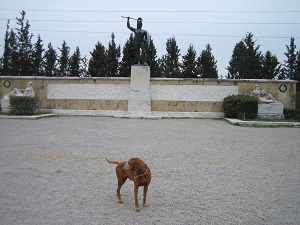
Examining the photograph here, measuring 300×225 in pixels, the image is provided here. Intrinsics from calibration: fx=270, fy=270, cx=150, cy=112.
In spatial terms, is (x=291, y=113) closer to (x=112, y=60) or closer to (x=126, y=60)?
(x=126, y=60)

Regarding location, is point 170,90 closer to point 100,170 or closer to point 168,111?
point 168,111

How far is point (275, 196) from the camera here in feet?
13.6

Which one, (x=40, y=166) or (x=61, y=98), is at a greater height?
(x=61, y=98)

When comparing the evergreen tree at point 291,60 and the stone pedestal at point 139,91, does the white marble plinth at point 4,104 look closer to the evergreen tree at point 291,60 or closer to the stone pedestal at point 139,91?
the stone pedestal at point 139,91

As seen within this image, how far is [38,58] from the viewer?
39312mm


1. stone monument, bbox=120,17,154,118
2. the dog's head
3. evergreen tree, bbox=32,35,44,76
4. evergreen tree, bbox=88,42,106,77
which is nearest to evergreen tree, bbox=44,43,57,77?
evergreen tree, bbox=32,35,44,76

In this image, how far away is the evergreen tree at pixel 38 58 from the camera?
39.0m

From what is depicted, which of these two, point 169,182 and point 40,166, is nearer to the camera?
point 169,182

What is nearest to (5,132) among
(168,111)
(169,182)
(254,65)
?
(169,182)

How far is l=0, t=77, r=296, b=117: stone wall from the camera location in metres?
18.0

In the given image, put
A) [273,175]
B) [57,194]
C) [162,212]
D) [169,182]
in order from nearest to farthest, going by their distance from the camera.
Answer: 1. [162,212]
2. [57,194]
3. [169,182]
4. [273,175]

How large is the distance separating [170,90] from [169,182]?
14.0 m

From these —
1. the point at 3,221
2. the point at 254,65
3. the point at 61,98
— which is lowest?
the point at 3,221

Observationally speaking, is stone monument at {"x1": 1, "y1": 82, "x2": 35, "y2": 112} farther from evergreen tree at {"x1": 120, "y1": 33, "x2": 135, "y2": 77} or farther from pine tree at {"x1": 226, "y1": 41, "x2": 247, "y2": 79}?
pine tree at {"x1": 226, "y1": 41, "x2": 247, "y2": 79}
